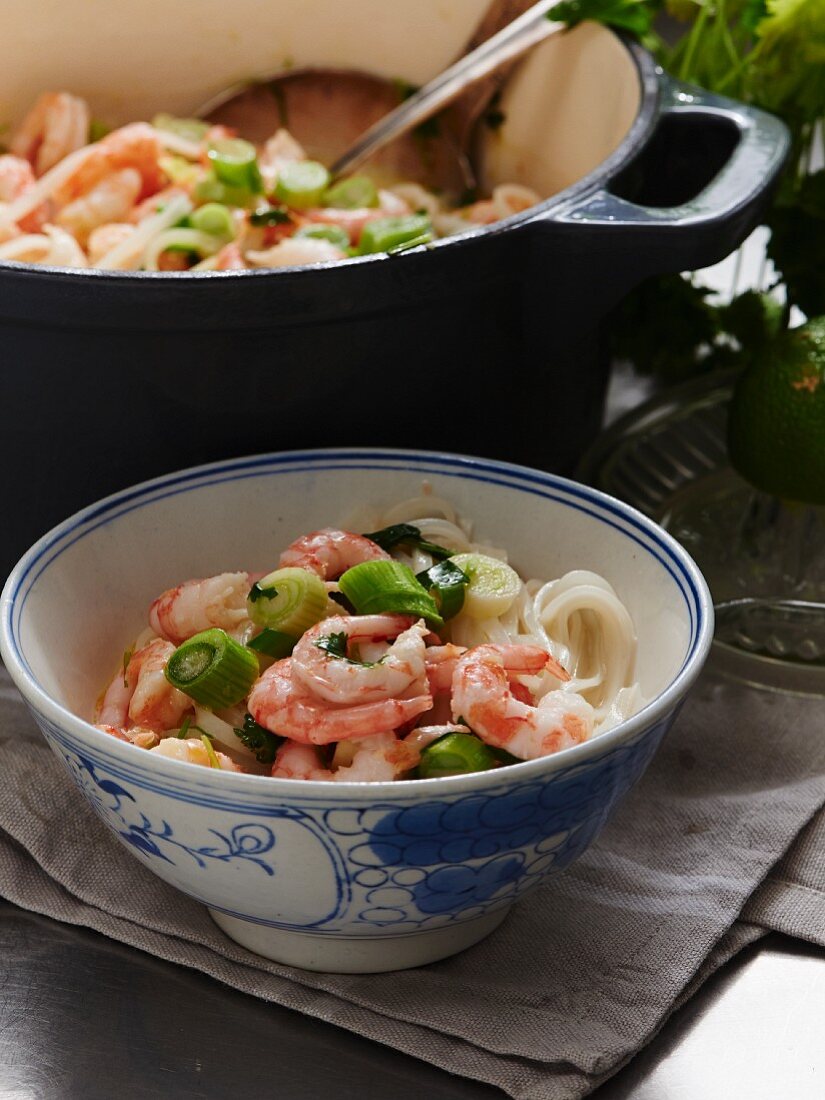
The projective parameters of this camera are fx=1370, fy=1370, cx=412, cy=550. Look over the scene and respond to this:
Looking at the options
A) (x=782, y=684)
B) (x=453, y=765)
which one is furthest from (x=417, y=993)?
(x=782, y=684)

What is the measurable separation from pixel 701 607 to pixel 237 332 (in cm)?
38

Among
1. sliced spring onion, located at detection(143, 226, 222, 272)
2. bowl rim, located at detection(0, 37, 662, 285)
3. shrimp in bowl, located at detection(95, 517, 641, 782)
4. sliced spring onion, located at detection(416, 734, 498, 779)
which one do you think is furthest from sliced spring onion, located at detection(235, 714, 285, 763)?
sliced spring onion, located at detection(143, 226, 222, 272)

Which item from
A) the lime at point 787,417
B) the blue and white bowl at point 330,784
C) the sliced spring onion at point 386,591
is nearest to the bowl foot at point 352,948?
the blue and white bowl at point 330,784

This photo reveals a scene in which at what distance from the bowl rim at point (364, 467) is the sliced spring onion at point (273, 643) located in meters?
0.12

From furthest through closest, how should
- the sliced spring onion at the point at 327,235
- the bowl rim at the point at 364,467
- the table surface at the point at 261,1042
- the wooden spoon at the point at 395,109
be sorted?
1. the wooden spoon at the point at 395,109
2. the sliced spring onion at the point at 327,235
3. the table surface at the point at 261,1042
4. the bowl rim at the point at 364,467

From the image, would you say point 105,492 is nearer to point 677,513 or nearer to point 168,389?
point 168,389

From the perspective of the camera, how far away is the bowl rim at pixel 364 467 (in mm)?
720

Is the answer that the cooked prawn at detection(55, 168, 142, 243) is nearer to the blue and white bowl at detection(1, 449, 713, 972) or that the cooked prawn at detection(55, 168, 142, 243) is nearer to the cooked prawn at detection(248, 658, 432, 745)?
the blue and white bowl at detection(1, 449, 713, 972)

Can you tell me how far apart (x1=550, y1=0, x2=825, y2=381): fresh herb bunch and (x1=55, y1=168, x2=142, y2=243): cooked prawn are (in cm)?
46

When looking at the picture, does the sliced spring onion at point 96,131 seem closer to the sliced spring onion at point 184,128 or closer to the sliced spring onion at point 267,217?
the sliced spring onion at point 184,128

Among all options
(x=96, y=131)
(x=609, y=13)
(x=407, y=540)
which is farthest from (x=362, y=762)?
(x=96, y=131)

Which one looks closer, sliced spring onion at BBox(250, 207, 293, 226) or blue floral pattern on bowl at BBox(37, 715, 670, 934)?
blue floral pattern on bowl at BBox(37, 715, 670, 934)

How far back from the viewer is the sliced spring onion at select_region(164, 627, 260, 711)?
875 mm

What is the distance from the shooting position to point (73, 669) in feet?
3.13
